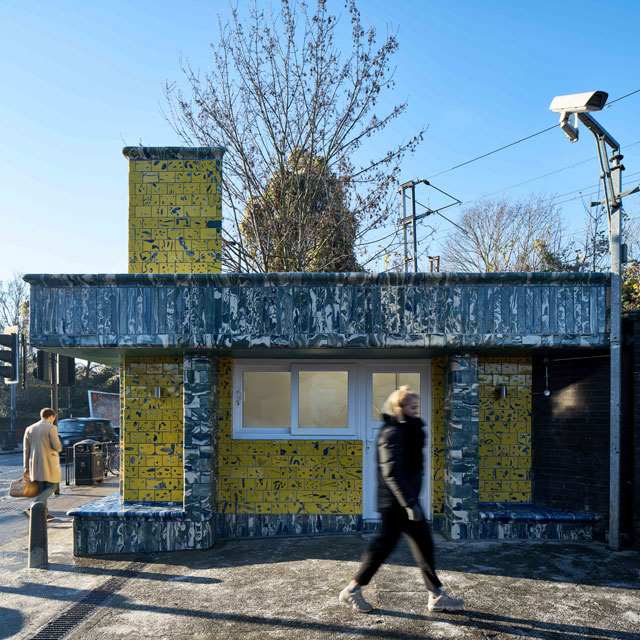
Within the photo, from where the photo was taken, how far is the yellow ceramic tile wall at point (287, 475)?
7105 millimetres

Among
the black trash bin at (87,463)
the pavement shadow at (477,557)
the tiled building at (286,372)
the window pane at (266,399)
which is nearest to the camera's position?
the pavement shadow at (477,557)

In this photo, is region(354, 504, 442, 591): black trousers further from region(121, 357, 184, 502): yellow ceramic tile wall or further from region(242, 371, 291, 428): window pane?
region(121, 357, 184, 502): yellow ceramic tile wall

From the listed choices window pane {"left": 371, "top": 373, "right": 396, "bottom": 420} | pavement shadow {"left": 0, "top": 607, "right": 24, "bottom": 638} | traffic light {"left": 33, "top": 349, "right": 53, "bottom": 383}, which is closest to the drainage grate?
pavement shadow {"left": 0, "top": 607, "right": 24, "bottom": 638}

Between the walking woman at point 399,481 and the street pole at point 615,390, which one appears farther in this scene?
the street pole at point 615,390

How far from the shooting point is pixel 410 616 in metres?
4.52

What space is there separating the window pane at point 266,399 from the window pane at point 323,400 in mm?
200

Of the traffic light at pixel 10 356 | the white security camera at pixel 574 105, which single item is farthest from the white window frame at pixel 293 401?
the white security camera at pixel 574 105

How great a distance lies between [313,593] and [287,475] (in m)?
2.12

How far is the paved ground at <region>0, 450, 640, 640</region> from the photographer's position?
4.38 meters

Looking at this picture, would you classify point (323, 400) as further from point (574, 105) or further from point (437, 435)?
point (574, 105)

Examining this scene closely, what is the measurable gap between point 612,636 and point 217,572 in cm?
374

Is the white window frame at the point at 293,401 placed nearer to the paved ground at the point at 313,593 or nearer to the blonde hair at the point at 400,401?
the paved ground at the point at 313,593

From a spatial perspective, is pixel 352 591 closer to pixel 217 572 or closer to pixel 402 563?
pixel 402 563

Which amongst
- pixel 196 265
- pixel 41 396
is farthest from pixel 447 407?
pixel 41 396
